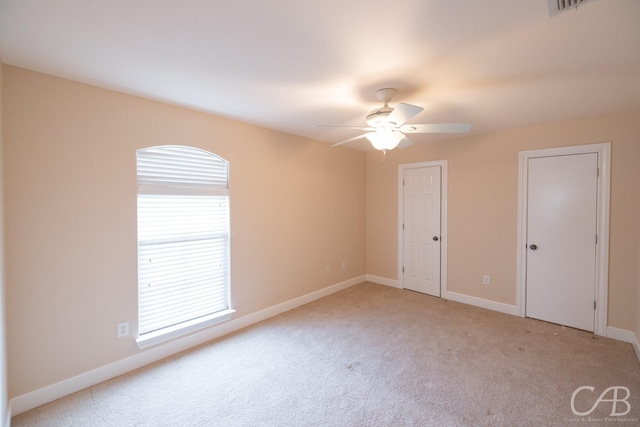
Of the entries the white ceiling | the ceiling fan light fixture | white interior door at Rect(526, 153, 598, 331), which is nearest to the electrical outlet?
the white ceiling

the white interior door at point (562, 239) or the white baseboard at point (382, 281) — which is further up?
the white interior door at point (562, 239)

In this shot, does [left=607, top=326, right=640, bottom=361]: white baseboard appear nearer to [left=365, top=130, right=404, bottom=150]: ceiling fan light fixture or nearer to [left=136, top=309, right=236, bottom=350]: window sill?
[left=365, top=130, right=404, bottom=150]: ceiling fan light fixture

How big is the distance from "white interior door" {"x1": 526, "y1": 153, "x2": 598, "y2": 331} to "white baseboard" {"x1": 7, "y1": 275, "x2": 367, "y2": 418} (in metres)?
3.10

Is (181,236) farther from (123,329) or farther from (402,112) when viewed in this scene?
(402,112)

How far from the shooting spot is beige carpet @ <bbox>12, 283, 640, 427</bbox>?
6.22ft

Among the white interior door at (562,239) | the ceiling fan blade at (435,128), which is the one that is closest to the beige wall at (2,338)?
the ceiling fan blade at (435,128)

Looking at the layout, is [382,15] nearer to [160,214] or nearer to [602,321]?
[160,214]

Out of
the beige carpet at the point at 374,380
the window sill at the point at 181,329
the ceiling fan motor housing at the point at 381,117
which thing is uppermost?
the ceiling fan motor housing at the point at 381,117

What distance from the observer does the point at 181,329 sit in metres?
2.69

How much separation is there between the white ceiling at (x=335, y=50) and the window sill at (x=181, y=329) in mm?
2131

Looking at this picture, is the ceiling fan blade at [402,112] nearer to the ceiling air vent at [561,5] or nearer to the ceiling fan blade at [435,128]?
the ceiling fan blade at [435,128]

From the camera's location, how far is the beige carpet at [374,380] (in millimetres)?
1895

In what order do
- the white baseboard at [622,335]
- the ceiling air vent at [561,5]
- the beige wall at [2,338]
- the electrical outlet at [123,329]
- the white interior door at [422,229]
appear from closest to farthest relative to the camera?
the ceiling air vent at [561,5], the beige wall at [2,338], the electrical outlet at [123,329], the white baseboard at [622,335], the white interior door at [422,229]

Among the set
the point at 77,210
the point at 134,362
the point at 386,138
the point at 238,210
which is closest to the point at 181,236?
the point at 238,210
